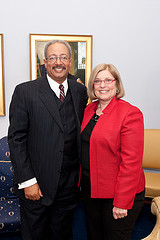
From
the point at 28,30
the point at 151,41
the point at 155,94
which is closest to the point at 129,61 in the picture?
the point at 151,41

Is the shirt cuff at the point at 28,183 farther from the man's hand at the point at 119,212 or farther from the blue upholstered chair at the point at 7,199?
the blue upholstered chair at the point at 7,199

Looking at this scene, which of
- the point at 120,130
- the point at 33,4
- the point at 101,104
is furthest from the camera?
the point at 33,4

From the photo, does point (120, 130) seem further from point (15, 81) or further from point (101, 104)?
point (15, 81)

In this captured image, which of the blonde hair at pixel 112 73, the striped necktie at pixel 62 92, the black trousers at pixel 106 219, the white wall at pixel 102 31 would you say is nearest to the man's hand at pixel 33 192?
the black trousers at pixel 106 219

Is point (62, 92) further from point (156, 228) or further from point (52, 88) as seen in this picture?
point (156, 228)

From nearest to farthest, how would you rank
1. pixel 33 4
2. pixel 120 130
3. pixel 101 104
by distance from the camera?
1. pixel 120 130
2. pixel 101 104
3. pixel 33 4

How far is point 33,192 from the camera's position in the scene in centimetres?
158

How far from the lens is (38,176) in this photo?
164cm

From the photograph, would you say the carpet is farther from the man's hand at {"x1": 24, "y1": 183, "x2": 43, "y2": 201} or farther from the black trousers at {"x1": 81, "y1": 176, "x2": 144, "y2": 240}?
the man's hand at {"x1": 24, "y1": 183, "x2": 43, "y2": 201}

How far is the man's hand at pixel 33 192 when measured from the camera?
5.19ft

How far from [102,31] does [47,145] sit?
7.53 feet

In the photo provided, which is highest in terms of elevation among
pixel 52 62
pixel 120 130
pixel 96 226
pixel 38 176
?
pixel 52 62

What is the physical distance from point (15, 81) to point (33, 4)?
1.12 metres

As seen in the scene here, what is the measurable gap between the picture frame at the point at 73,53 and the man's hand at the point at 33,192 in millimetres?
1977
